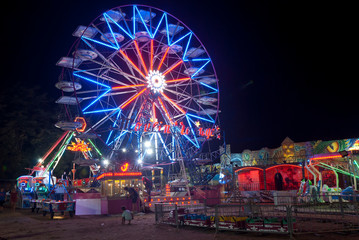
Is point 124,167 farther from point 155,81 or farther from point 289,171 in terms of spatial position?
point 289,171

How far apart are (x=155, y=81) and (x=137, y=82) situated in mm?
1704

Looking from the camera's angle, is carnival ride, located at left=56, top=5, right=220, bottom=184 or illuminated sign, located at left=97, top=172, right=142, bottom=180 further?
carnival ride, located at left=56, top=5, right=220, bottom=184

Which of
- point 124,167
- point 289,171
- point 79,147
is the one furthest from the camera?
point 79,147

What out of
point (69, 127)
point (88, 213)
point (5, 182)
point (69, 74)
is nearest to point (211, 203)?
point (88, 213)

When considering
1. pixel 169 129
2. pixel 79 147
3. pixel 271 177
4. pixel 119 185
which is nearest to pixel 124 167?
pixel 119 185

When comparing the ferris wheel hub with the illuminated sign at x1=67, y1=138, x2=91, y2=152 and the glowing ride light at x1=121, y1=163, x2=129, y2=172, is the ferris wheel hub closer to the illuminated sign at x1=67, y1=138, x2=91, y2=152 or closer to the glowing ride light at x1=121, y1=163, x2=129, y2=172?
the glowing ride light at x1=121, y1=163, x2=129, y2=172

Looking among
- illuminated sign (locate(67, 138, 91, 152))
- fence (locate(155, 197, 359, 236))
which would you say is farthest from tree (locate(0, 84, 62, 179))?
fence (locate(155, 197, 359, 236))

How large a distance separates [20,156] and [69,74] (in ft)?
55.4

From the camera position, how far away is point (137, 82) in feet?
82.5

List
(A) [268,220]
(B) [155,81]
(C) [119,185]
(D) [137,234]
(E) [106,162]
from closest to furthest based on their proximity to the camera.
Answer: (A) [268,220], (D) [137,234], (C) [119,185], (E) [106,162], (B) [155,81]

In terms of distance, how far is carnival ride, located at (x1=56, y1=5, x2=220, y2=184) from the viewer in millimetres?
21906

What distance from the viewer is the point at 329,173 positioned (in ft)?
76.3

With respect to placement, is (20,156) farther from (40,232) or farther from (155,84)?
(40,232)

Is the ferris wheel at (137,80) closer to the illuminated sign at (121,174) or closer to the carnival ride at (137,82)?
the carnival ride at (137,82)
